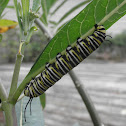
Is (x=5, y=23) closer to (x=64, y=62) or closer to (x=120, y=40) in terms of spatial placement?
(x=64, y=62)

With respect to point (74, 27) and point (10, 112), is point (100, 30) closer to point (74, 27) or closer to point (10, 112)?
point (74, 27)

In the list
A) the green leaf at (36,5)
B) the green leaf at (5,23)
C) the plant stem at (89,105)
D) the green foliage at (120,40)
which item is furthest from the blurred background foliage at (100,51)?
the green leaf at (36,5)

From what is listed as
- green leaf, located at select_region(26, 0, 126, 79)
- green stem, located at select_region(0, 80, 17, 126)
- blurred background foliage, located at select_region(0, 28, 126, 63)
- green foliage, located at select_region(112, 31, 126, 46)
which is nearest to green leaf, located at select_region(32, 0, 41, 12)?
green leaf, located at select_region(26, 0, 126, 79)

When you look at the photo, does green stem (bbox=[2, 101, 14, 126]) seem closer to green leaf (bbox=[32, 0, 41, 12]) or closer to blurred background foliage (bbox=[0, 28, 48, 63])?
green leaf (bbox=[32, 0, 41, 12])

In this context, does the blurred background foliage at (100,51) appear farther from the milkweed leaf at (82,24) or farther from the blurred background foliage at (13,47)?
the milkweed leaf at (82,24)

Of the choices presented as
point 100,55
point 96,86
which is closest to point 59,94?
point 96,86
